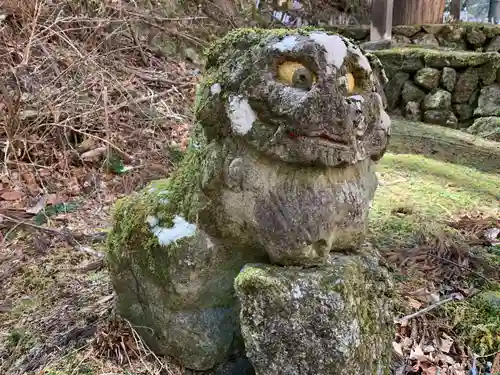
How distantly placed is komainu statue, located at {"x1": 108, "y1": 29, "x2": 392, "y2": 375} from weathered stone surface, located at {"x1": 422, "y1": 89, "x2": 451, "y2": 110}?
445 centimetres

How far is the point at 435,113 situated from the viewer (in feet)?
18.8

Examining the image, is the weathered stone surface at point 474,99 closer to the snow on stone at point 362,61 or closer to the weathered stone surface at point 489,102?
the weathered stone surface at point 489,102

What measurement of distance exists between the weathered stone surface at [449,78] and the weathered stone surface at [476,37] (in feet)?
3.59

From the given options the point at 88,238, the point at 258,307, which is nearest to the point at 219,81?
the point at 258,307

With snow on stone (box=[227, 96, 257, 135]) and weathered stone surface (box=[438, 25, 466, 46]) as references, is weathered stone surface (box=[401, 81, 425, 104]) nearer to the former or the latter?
weathered stone surface (box=[438, 25, 466, 46])

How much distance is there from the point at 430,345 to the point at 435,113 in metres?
4.11

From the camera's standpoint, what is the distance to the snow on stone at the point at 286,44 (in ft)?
4.46

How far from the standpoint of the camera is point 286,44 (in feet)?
4.49

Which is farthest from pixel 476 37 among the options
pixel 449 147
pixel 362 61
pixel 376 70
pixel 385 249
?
pixel 362 61

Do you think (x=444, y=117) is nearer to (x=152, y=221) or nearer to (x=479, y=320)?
(x=479, y=320)

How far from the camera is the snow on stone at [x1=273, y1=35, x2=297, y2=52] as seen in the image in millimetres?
1358

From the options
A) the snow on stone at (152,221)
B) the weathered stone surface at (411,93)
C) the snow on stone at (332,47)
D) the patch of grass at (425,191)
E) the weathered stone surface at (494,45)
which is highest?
the snow on stone at (332,47)

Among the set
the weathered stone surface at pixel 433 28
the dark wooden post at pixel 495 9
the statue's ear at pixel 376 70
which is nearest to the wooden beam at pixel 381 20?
the weathered stone surface at pixel 433 28

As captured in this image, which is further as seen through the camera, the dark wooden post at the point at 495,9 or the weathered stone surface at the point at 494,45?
the dark wooden post at the point at 495,9
